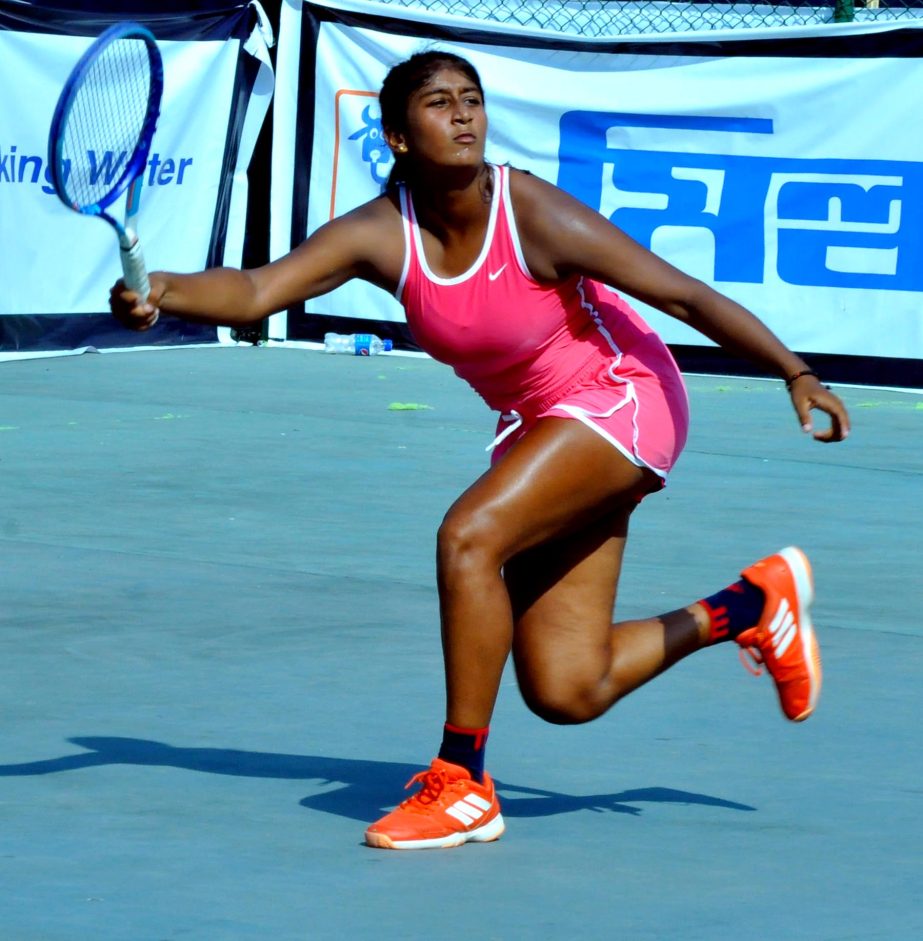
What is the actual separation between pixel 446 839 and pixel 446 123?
4.52ft

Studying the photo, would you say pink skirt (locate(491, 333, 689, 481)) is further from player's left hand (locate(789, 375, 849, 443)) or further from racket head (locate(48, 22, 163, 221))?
racket head (locate(48, 22, 163, 221))

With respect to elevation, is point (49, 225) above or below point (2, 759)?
above

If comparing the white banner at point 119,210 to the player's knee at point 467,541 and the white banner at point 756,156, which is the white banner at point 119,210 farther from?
the player's knee at point 467,541

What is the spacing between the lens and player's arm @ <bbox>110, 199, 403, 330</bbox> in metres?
4.03

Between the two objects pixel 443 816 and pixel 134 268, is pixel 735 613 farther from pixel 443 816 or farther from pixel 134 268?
pixel 134 268

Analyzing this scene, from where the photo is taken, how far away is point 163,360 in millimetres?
12328

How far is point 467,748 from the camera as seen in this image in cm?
389

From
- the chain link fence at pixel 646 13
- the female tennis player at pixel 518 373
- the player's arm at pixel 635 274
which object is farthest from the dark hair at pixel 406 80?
the chain link fence at pixel 646 13

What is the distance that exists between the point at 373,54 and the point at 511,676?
8062mm

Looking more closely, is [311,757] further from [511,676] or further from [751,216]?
[751,216]

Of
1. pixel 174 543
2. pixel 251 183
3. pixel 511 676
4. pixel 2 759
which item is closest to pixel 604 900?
pixel 2 759

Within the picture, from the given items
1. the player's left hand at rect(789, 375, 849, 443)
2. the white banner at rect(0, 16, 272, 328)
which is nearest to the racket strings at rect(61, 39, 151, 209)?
the player's left hand at rect(789, 375, 849, 443)

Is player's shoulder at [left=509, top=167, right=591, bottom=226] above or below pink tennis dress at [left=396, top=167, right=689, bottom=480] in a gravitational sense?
above

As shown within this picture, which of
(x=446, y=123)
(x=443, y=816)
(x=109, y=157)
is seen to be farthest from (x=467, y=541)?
(x=109, y=157)
